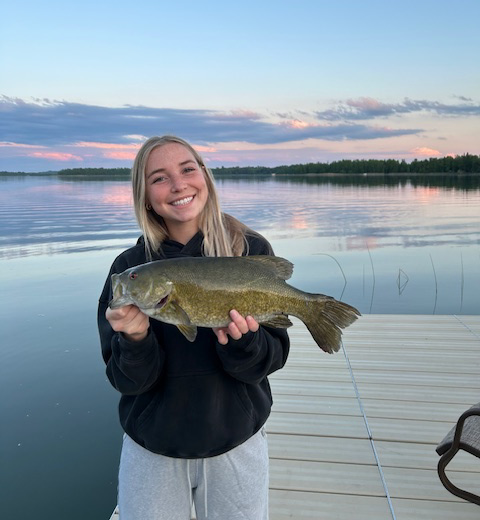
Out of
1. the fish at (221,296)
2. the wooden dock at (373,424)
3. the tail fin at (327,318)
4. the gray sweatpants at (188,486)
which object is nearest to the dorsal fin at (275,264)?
the fish at (221,296)

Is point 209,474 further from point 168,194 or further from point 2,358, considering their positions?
point 2,358

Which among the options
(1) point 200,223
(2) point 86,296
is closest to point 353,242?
(2) point 86,296

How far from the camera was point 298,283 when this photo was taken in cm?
1223

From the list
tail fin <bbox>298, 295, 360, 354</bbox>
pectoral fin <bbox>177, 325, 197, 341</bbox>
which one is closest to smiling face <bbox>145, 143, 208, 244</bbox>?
pectoral fin <bbox>177, 325, 197, 341</bbox>

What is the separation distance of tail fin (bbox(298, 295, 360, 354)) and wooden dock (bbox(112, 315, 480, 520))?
4.59 ft

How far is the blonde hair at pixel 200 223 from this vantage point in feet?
7.47

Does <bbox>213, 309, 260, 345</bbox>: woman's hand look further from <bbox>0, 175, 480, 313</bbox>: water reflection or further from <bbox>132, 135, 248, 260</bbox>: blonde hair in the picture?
<bbox>0, 175, 480, 313</bbox>: water reflection

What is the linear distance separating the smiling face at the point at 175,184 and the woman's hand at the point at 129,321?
0.53 metres

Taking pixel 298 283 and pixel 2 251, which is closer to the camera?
pixel 298 283

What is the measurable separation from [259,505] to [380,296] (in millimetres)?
9750

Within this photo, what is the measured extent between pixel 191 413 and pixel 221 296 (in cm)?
47

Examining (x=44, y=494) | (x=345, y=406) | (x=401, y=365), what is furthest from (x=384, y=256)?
(x=44, y=494)

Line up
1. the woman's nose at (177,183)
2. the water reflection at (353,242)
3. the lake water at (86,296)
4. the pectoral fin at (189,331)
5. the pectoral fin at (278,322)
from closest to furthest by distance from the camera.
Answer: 1. the pectoral fin at (189,331)
2. the pectoral fin at (278,322)
3. the woman's nose at (177,183)
4. the lake water at (86,296)
5. the water reflection at (353,242)

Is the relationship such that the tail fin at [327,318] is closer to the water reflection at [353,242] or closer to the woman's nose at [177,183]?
the woman's nose at [177,183]
